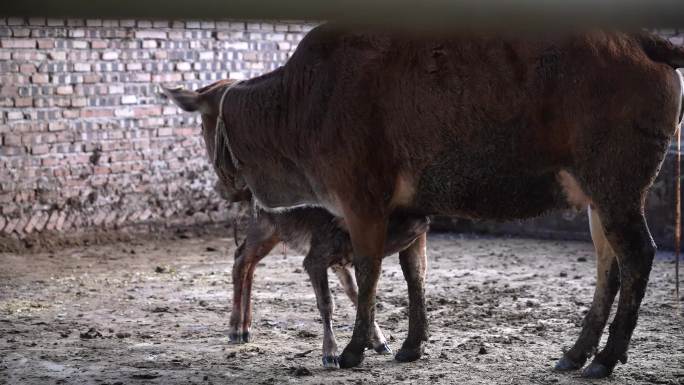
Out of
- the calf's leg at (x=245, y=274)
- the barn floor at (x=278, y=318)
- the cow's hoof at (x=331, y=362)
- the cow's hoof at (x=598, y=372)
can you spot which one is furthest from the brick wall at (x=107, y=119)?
the cow's hoof at (x=598, y=372)

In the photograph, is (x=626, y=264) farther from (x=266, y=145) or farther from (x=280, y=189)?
(x=266, y=145)

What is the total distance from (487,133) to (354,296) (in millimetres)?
1826

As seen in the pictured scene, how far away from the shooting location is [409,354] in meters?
5.99

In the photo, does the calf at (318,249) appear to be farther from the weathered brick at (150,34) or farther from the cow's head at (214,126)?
the weathered brick at (150,34)

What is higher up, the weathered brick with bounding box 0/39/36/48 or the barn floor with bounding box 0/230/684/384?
the weathered brick with bounding box 0/39/36/48

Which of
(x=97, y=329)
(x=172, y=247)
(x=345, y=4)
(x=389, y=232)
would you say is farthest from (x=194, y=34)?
(x=345, y=4)

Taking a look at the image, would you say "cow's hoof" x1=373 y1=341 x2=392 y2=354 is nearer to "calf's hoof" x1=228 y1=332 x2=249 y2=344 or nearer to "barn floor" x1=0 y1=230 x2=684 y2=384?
"barn floor" x1=0 y1=230 x2=684 y2=384

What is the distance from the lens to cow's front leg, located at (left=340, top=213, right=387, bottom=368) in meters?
5.75

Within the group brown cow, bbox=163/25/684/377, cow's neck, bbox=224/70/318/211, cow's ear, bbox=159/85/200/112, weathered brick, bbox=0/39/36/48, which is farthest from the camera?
→ weathered brick, bbox=0/39/36/48

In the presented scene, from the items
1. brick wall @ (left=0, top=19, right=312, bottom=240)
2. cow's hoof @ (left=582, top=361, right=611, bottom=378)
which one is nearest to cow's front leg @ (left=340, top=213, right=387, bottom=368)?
cow's hoof @ (left=582, top=361, right=611, bottom=378)

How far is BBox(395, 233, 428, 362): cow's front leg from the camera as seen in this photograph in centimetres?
602

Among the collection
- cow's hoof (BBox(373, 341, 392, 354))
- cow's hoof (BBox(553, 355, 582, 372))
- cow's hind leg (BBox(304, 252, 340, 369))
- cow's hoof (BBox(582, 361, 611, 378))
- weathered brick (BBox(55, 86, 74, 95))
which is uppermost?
weathered brick (BBox(55, 86, 74, 95))

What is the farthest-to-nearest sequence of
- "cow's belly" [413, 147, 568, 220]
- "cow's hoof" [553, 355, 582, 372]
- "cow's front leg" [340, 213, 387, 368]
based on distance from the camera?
"cow's front leg" [340, 213, 387, 368] → "cow's hoof" [553, 355, 582, 372] → "cow's belly" [413, 147, 568, 220]

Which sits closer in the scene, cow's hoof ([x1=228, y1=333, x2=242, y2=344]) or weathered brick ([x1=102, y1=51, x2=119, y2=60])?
cow's hoof ([x1=228, y1=333, x2=242, y2=344])
